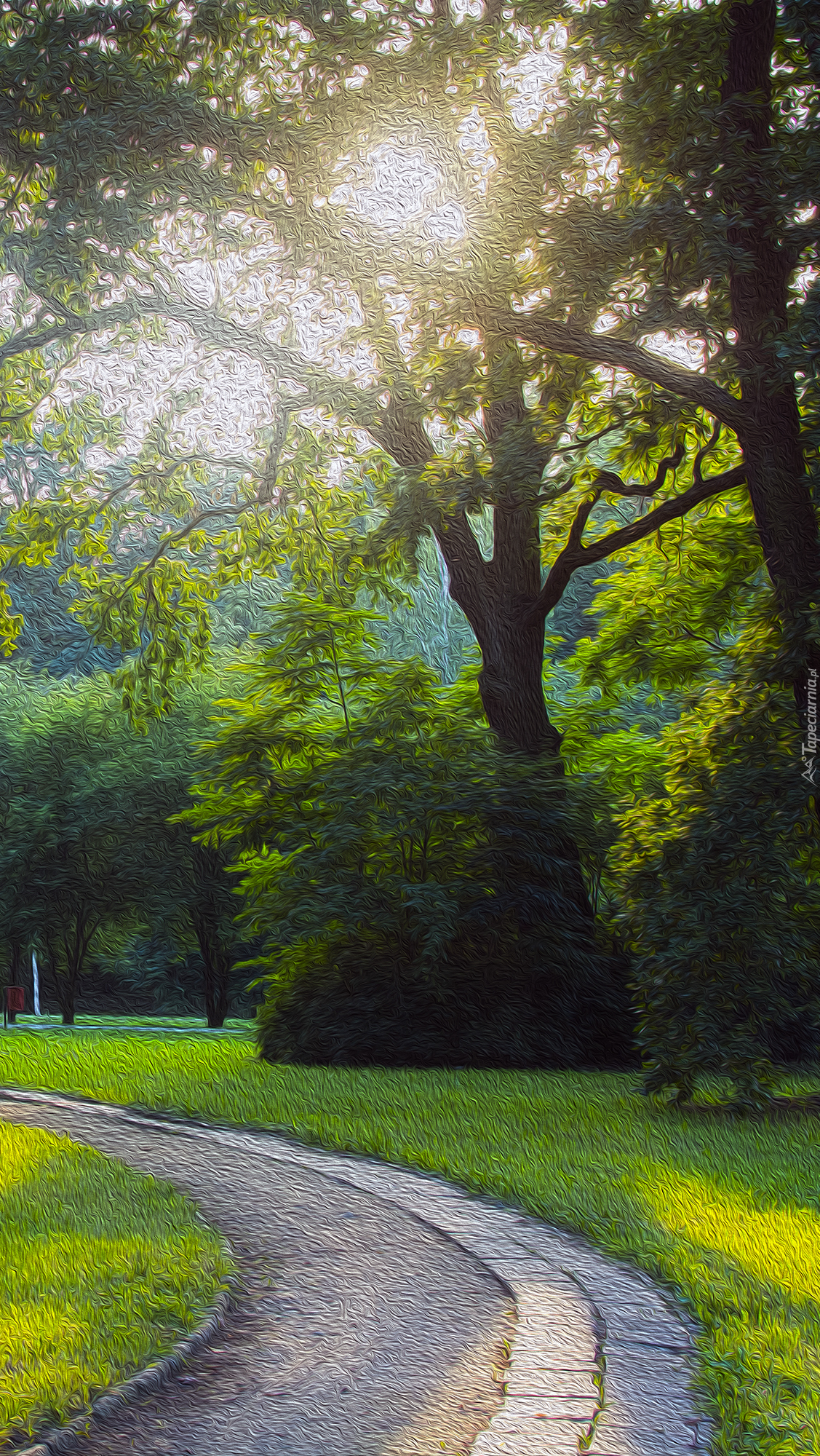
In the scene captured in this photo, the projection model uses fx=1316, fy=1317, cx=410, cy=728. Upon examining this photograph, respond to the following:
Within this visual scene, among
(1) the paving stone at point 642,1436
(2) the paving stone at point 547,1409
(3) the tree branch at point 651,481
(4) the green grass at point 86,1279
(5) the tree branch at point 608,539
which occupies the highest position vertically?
(3) the tree branch at point 651,481

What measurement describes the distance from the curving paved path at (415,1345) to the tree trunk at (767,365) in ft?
21.4

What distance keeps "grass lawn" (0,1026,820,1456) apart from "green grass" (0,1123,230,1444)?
2.06 metres

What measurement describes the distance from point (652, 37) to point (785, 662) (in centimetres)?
618

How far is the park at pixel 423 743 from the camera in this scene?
222 inches

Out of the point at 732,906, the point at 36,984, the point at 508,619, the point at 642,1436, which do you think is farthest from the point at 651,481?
the point at 36,984

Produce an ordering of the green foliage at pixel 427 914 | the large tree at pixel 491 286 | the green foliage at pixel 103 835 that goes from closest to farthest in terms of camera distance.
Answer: the large tree at pixel 491 286, the green foliage at pixel 427 914, the green foliage at pixel 103 835

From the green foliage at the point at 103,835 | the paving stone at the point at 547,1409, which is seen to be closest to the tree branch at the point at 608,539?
the green foliage at the point at 103,835

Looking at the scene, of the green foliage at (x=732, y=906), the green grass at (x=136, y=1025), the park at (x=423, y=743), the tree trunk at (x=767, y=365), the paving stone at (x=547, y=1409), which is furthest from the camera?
the green grass at (x=136, y=1025)

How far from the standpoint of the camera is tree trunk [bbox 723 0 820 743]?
11.9 m

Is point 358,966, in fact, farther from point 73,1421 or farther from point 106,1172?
point 73,1421

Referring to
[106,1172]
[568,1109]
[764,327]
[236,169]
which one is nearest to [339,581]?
[236,169]

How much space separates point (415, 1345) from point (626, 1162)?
4.01 metres

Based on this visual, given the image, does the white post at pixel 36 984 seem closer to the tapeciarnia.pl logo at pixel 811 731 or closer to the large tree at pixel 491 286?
the large tree at pixel 491 286

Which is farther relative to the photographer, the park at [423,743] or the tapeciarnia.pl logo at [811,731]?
the tapeciarnia.pl logo at [811,731]
